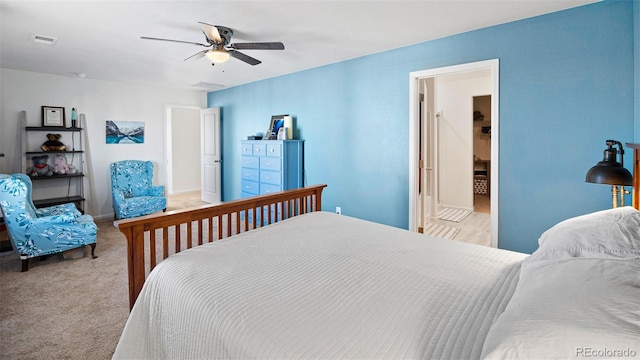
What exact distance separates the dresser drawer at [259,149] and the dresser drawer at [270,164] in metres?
0.09

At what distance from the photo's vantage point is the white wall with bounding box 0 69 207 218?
479 cm

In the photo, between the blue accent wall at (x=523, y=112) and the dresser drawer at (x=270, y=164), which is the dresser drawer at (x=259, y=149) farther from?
the blue accent wall at (x=523, y=112)

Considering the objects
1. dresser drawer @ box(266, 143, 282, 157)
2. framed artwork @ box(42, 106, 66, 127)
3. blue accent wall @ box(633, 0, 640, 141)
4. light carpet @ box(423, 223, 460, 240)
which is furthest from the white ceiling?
light carpet @ box(423, 223, 460, 240)

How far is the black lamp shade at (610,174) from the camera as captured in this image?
1.75 m

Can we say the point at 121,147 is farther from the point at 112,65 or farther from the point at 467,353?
the point at 467,353

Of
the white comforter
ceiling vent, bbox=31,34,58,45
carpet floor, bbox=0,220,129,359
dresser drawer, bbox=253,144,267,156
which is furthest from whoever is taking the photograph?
dresser drawer, bbox=253,144,267,156

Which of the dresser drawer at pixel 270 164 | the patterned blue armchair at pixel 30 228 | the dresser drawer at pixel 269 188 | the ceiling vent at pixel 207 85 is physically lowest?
the patterned blue armchair at pixel 30 228

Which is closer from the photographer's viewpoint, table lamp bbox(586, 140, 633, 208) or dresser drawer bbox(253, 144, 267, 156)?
table lamp bbox(586, 140, 633, 208)

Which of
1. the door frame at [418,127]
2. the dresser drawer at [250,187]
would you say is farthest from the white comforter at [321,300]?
the dresser drawer at [250,187]

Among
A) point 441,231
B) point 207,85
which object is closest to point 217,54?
point 207,85

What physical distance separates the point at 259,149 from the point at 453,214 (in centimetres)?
353

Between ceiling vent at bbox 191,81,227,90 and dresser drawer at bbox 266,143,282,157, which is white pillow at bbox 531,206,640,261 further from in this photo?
ceiling vent at bbox 191,81,227,90

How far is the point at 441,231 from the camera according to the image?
4645 mm

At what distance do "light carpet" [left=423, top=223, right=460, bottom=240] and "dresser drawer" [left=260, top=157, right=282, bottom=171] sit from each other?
2.28m
